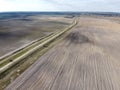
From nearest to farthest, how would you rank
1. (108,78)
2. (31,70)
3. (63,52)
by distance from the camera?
(108,78), (31,70), (63,52)

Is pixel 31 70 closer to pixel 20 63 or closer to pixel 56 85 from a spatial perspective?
pixel 20 63

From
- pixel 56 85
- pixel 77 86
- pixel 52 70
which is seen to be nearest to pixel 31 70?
pixel 52 70

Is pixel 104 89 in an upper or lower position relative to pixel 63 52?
upper

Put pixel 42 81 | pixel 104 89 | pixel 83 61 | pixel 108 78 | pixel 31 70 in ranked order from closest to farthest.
Result: pixel 104 89, pixel 42 81, pixel 108 78, pixel 31 70, pixel 83 61

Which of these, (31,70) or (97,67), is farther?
(97,67)

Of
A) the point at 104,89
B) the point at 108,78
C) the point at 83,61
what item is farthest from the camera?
the point at 83,61

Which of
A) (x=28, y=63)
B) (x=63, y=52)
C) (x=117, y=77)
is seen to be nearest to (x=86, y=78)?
(x=117, y=77)

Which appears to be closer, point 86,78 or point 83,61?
point 86,78

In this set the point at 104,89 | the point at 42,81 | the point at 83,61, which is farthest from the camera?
the point at 83,61

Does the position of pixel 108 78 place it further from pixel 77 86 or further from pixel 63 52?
pixel 63 52
